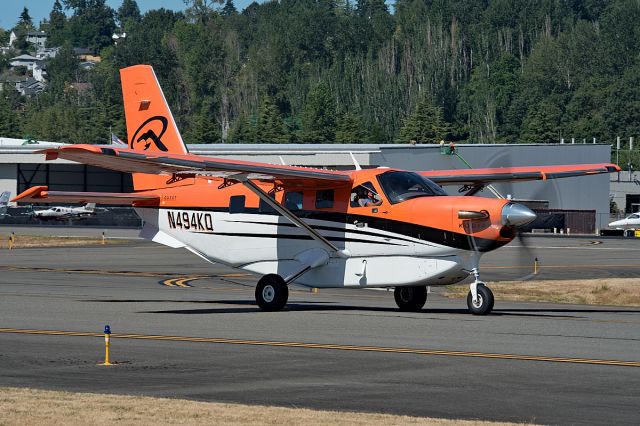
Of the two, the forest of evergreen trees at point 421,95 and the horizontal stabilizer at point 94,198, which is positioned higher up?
the forest of evergreen trees at point 421,95

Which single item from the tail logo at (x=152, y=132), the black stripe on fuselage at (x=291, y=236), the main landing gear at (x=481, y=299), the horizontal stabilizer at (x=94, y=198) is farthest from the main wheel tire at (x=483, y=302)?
the tail logo at (x=152, y=132)

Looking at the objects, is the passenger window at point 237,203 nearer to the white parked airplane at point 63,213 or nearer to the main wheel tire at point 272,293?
the main wheel tire at point 272,293

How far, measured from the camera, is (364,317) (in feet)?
80.3

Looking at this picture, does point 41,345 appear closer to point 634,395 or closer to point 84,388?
point 84,388

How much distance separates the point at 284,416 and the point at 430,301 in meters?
18.3

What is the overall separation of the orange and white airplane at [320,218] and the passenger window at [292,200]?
2 cm

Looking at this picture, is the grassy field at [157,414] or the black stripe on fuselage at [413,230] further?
the black stripe on fuselage at [413,230]

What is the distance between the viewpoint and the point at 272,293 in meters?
25.8

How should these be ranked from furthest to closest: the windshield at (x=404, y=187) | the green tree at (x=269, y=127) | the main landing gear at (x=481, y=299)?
the green tree at (x=269, y=127)
the windshield at (x=404, y=187)
the main landing gear at (x=481, y=299)

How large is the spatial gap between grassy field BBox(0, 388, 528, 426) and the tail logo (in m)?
15.9

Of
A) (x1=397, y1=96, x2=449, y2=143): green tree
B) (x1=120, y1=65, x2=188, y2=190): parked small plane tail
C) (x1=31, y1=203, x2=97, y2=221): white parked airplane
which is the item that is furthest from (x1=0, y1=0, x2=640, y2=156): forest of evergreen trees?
(x1=120, y1=65, x2=188, y2=190): parked small plane tail

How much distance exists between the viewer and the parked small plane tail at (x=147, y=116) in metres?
29.5

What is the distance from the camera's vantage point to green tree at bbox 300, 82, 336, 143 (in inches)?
6068

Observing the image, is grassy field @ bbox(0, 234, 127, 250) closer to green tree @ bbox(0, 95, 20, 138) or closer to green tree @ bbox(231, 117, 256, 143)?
green tree @ bbox(231, 117, 256, 143)
